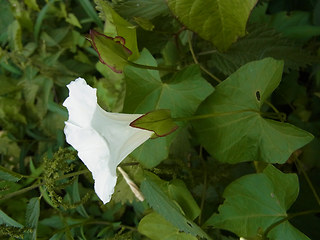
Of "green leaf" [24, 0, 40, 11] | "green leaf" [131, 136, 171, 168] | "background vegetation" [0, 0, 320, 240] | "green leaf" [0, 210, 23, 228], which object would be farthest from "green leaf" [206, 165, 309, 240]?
"green leaf" [24, 0, 40, 11]

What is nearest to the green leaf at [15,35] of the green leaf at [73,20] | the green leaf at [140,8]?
the green leaf at [73,20]

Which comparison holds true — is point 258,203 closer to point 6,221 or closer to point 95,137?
point 95,137

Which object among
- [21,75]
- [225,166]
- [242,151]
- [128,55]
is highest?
[128,55]

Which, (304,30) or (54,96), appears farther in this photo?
(54,96)

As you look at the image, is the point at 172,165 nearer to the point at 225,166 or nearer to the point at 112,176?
the point at 225,166

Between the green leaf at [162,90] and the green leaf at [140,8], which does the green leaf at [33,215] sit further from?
the green leaf at [140,8]

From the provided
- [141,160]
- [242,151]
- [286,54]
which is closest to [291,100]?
[286,54]
